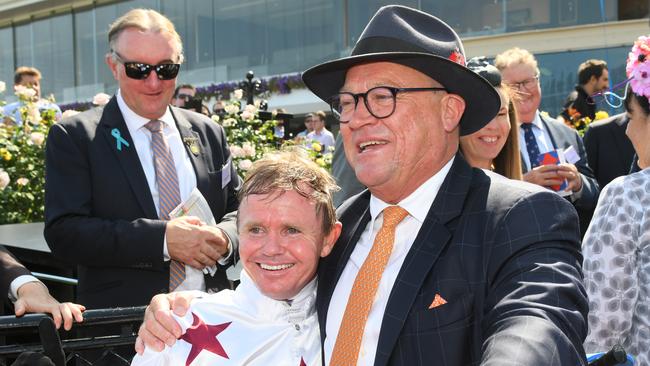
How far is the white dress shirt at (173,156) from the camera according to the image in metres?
3.54

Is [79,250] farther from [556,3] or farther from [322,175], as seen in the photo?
[556,3]

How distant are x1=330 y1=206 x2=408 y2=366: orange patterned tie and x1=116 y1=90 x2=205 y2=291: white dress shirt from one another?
1383mm

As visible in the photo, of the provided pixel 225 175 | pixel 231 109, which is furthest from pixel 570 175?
pixel 231 109

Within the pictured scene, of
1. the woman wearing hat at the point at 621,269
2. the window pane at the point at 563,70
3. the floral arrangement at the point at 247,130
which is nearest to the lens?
the woman wearing hat at the point at 621,269

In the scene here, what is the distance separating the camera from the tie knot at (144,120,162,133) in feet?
12.0

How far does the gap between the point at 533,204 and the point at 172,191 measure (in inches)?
77.8

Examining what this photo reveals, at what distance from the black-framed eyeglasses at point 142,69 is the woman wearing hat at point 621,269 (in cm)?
214

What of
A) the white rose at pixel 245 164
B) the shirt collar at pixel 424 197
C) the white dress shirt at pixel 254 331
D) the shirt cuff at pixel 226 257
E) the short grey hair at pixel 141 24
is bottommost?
the white dress shirt at pixel 254 331

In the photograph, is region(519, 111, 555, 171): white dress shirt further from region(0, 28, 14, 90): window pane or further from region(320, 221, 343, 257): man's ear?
region(0, 28, 14, 90): window pane

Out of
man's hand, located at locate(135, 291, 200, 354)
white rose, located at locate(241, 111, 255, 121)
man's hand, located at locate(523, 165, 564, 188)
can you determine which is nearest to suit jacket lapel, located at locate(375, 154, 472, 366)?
man's hand, located at locate(135, 291, 200, 354)

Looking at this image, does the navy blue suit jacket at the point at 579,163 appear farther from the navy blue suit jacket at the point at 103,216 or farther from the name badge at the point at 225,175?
the navy blue suit jacket at the point at 103,216

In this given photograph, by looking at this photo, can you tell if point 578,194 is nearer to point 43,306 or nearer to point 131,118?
point 131,118

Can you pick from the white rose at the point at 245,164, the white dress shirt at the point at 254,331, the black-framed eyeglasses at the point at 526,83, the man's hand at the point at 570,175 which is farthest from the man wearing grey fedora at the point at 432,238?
the white rose at the point at 245,164

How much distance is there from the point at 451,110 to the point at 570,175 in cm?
218
